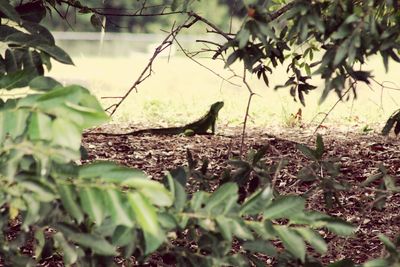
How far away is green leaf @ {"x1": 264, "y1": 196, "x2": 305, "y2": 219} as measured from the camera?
5.74 ft

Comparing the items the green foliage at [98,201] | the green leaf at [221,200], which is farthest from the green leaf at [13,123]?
the green leaf at [221,200]

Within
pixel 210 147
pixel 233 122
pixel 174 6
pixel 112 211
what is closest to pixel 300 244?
pixel 112 211

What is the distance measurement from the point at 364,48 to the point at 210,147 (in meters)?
3.74

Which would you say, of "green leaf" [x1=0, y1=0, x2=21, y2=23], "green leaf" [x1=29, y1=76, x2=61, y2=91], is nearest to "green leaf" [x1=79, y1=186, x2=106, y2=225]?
"green leaf" [x1=29, y1=76, x2=61, y2=91]

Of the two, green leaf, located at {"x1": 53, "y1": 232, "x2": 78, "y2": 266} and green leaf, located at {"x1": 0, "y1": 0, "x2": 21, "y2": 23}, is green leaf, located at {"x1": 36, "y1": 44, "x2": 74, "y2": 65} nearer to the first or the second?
green leaf, located at {"x1": 0, "y1": 0, "x2": 21, "y2": 23}

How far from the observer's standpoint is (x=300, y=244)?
171cm

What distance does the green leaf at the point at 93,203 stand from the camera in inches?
59.5

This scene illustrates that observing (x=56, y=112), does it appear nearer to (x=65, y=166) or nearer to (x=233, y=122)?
(x=65, y=166)

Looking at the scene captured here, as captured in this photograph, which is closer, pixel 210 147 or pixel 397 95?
pixel 210 147

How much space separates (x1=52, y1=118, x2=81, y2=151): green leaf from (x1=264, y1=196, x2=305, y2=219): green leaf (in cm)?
51

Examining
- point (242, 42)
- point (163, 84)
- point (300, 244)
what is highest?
point (242, 42)

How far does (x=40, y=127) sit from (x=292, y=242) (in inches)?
23.5

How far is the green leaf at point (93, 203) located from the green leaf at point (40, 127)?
0.14 metres

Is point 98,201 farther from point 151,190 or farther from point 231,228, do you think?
point 231,228
